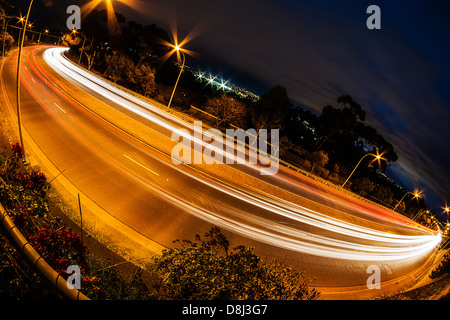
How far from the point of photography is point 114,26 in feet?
133

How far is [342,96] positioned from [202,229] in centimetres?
3651

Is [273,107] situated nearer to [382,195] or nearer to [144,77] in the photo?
[144,77]

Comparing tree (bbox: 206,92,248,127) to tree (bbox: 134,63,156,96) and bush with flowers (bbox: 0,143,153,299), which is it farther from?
bush with flowers (bbox: 0,143,153,299)

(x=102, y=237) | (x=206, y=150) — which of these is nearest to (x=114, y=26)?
(x=206, y=150)

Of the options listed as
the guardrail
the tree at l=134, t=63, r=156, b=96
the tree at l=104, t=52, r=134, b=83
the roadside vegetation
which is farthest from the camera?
the tree at l=104, t=52, r=134, b=83

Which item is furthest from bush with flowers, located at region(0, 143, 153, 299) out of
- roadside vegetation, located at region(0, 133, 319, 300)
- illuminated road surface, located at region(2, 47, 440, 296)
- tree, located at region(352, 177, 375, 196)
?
tree, located at region(352, 177, 375, 196)

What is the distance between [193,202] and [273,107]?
23231mm

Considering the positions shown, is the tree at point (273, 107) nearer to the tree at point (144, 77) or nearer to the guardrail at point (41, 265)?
the tree at point (144, 77)

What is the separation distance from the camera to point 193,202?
40.1 feet

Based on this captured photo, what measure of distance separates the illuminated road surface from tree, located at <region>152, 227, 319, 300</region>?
489cm

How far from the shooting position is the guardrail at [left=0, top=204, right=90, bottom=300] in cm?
228

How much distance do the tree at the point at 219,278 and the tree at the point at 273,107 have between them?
27.7 m

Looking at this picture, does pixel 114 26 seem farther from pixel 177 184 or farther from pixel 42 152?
pixel 177 184

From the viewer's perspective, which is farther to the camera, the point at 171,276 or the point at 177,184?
the point at 177,184
